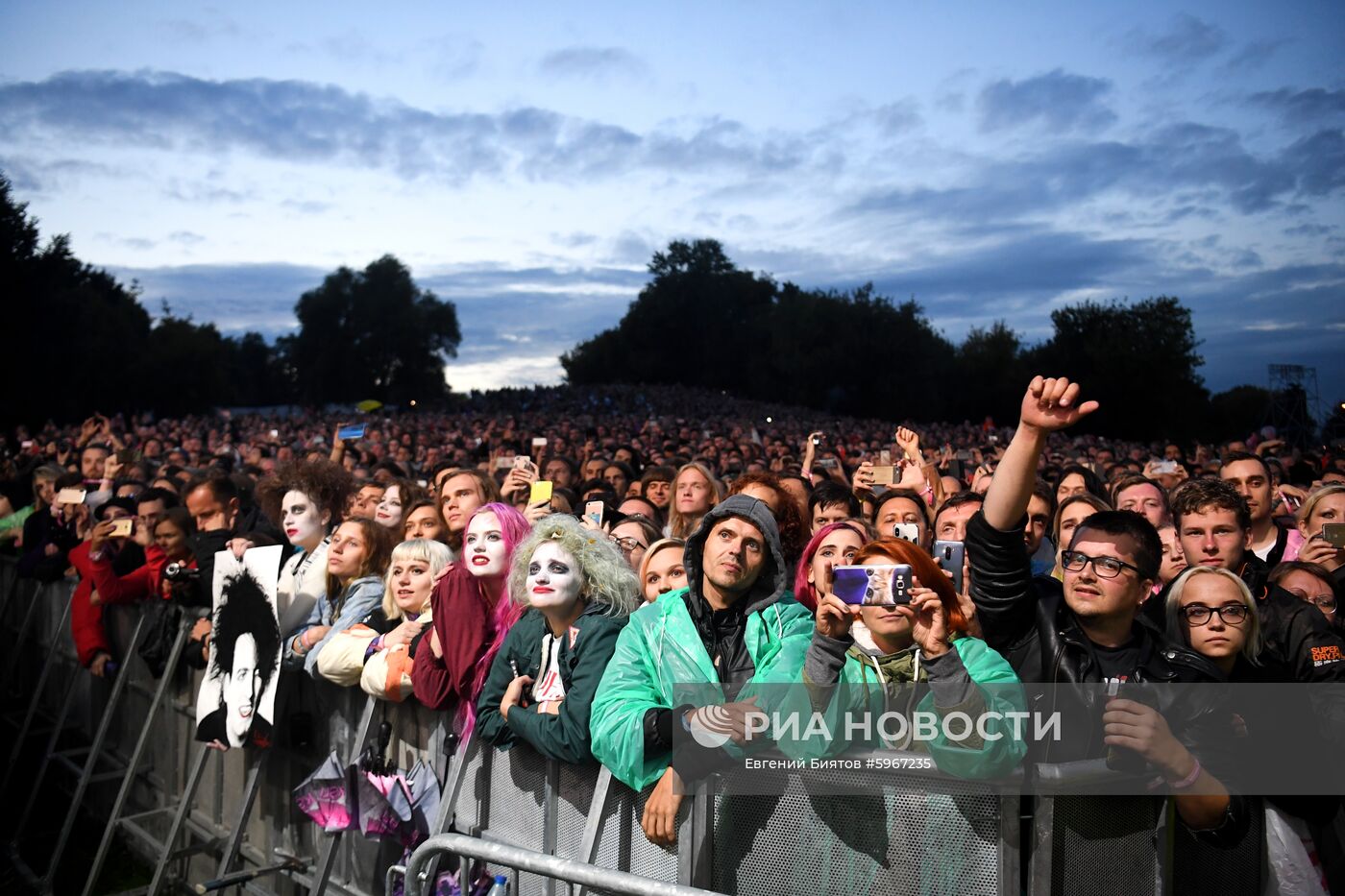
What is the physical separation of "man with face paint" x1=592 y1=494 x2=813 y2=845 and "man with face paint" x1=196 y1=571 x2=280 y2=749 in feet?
7.91

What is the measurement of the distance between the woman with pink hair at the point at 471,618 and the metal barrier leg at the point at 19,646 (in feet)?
17.5

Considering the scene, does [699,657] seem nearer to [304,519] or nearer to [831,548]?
[831,548]

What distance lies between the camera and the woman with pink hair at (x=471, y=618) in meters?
4.19

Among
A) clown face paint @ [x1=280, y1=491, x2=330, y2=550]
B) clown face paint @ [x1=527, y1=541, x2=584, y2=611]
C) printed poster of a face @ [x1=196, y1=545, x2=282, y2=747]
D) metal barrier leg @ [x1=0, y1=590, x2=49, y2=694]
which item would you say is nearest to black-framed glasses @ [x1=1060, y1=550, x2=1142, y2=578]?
clown face paint @ [x1=527, y1=541, x2=584, y2=611]

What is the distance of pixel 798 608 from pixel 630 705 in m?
0.64

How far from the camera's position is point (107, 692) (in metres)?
7.25

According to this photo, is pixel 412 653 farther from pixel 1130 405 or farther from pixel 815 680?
pixel 1130 405

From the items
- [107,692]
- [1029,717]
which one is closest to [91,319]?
[107,692]

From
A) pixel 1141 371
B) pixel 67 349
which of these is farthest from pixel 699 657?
pixel 1141 371

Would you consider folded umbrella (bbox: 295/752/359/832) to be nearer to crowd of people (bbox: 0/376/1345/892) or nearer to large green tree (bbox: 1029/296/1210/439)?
crowd of people (bbox: 0/376/1345/892)

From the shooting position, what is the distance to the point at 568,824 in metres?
3.65

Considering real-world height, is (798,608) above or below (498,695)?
above

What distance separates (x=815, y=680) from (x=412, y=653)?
211 cm

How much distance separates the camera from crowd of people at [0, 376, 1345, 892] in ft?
9.36
